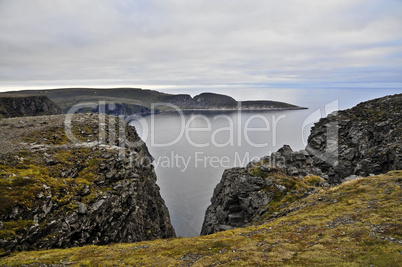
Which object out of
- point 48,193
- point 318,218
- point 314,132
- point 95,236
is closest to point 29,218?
point 48,193

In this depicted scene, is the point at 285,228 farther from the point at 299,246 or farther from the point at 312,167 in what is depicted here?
the point at 312,167

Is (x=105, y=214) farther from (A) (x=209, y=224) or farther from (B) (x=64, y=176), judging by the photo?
(A) (x=209, y=224)

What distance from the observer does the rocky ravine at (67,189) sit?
32.3m

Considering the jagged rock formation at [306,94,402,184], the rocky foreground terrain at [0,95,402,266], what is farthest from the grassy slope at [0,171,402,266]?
the jagged rock formation at [306,94,402,184]

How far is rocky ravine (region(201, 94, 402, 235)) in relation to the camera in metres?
56.1

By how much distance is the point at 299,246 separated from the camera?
25.7 metres

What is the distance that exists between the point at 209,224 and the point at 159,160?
103 metres

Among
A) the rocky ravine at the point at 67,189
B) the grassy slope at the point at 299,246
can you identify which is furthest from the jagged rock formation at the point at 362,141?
the rocky ravine at the point at 67,189

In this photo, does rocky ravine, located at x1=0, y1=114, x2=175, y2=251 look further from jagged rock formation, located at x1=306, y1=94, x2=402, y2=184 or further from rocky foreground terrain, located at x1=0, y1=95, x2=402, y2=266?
jagged rock formation, located at x1=306, y1=94, x2=402, y2=184

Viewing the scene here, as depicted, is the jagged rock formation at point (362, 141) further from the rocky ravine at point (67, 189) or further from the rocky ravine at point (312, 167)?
the rocky ravine at point (67, 189)

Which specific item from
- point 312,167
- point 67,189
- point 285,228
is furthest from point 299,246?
point 312,167

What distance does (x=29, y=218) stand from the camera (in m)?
32.1

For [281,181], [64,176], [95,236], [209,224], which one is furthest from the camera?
[209,224]

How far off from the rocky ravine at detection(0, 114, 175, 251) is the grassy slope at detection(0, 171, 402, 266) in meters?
4.81
